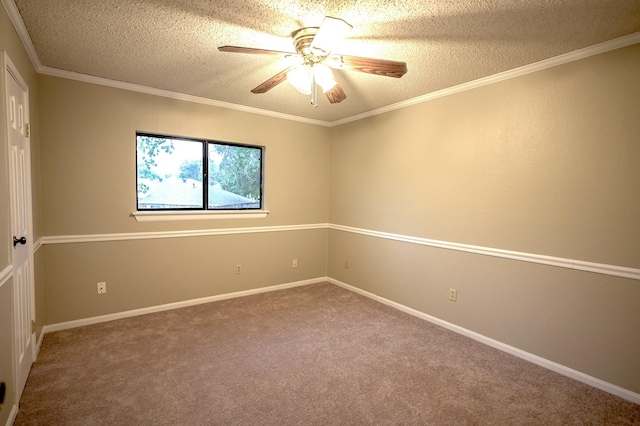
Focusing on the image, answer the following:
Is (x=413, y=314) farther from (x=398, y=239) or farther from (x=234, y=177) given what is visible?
(x=234, y=177)

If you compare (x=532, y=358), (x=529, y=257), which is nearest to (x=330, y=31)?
(x=529, y=257)

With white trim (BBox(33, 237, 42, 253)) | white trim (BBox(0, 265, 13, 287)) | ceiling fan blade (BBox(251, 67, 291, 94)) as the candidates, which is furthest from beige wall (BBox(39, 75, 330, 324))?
ceiling fan blade (BBox(251, 67, 291, 94))

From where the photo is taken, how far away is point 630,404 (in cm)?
213

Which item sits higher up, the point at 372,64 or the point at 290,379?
the point at 372,64

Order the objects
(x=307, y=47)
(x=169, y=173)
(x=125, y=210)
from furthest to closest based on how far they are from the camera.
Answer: (x=169, y=173) → (x=125, y=210) → (x=307, y=47)

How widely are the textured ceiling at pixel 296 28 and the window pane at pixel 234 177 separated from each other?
1.10 m

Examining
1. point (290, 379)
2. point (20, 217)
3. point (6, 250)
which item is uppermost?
point (20, 217)

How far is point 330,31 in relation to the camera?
1.79 meters

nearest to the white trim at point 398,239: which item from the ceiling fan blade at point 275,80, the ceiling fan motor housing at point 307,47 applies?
the ceiling fan blade at point 275,80

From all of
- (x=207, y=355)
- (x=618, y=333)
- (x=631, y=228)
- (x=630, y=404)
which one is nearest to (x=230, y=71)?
(x=207, y=355)

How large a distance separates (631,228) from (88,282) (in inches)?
184

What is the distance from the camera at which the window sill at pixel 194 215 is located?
3.47 metres

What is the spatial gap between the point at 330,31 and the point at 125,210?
2845mm

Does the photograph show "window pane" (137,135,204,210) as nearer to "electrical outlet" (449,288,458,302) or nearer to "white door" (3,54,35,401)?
"white door" (3,54,35,401)
